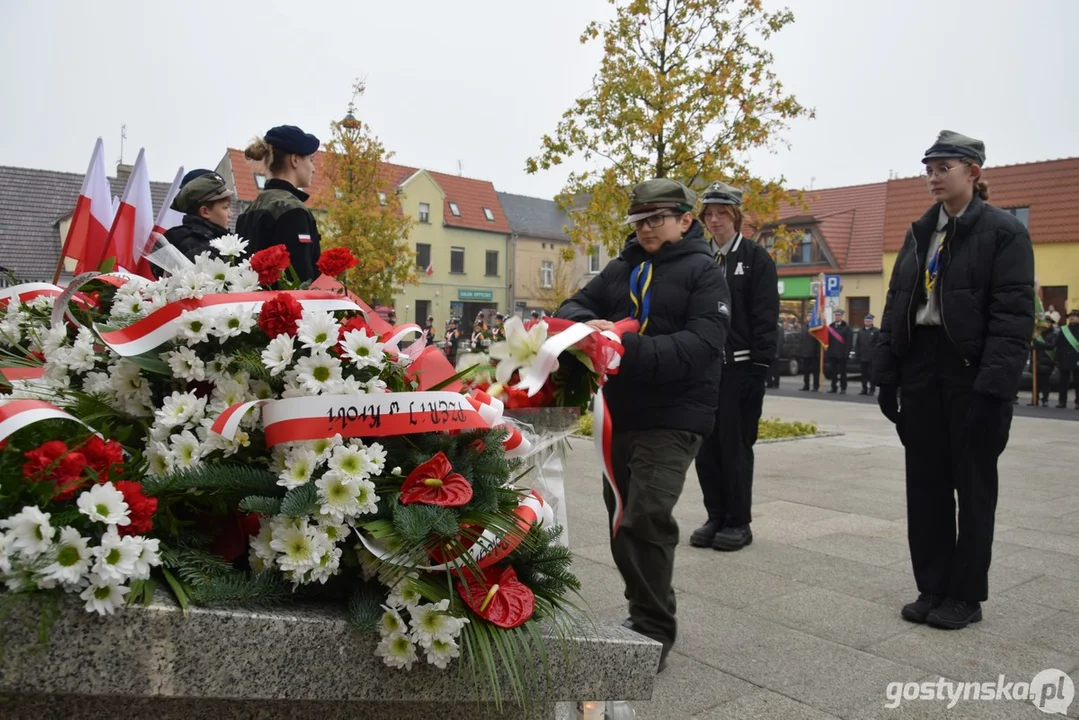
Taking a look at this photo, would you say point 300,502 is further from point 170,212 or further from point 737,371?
point 737,371

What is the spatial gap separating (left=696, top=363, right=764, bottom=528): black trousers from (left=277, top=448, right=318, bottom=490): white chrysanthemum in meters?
4.35

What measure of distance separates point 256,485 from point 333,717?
1.83 ft

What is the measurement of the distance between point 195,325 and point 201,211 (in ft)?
9.76

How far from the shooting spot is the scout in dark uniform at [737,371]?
601cm

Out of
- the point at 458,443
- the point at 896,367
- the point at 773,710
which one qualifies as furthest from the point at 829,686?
the point at 458,443

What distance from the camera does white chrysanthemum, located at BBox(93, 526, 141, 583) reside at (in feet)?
5.33

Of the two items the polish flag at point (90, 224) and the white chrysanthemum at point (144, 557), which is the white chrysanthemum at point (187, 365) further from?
the polish flag at point (90, 224)

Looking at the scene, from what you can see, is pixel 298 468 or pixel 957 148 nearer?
pixel 298 468

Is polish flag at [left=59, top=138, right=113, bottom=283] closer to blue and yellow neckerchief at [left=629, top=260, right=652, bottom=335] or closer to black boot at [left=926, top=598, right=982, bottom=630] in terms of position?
blue and yellow neckerchief at [left=629, top=260, right=652, bottom=335]

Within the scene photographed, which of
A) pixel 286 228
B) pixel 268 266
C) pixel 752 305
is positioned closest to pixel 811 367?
pixel 752 305

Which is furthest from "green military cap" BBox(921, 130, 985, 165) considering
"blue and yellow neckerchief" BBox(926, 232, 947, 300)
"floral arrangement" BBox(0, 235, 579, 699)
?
"floral arrangement" BBox(0, 235, 579, 699)

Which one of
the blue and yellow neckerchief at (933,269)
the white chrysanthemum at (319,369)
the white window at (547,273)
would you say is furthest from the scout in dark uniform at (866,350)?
the white window at (547,273)

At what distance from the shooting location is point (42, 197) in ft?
123

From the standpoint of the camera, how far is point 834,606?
15.4ft
